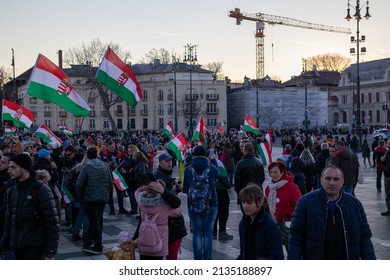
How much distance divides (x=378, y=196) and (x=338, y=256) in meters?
11.2

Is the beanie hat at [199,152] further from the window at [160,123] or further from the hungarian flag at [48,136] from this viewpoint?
the window at [160,123]

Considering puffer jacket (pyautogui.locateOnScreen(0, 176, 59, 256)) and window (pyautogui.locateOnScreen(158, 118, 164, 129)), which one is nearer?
puffer jacket (pyautogui.locateOnScreen(0, 176, 59, 256))

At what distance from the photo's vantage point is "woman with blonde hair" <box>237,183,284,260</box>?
4355 millimetres

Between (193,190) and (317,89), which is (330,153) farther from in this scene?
(317,89)

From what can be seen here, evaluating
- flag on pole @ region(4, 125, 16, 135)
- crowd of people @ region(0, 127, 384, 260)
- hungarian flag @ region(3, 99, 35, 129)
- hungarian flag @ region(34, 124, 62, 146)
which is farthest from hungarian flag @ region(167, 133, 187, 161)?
flag on pole @ region(4, 125, 16, 135)

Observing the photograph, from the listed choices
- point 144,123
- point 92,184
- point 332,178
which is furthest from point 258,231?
point 144,123

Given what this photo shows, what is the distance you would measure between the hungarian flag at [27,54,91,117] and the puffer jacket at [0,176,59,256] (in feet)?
16.6

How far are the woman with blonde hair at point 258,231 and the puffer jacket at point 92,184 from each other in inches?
153

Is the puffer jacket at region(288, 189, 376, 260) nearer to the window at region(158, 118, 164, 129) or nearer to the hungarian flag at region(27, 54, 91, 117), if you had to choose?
the hungarian flag at region(27, 54, 91, 117)

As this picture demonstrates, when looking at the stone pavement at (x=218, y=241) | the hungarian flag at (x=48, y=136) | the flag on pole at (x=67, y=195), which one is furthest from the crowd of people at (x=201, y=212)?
the hungarian flag at (x=48, y=136)

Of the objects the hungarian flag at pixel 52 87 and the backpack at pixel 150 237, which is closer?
the backpack at pixel 150 237

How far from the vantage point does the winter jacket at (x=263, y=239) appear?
4.35 metres

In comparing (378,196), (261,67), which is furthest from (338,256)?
(261,67)

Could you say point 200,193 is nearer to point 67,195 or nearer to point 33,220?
point 33,220
